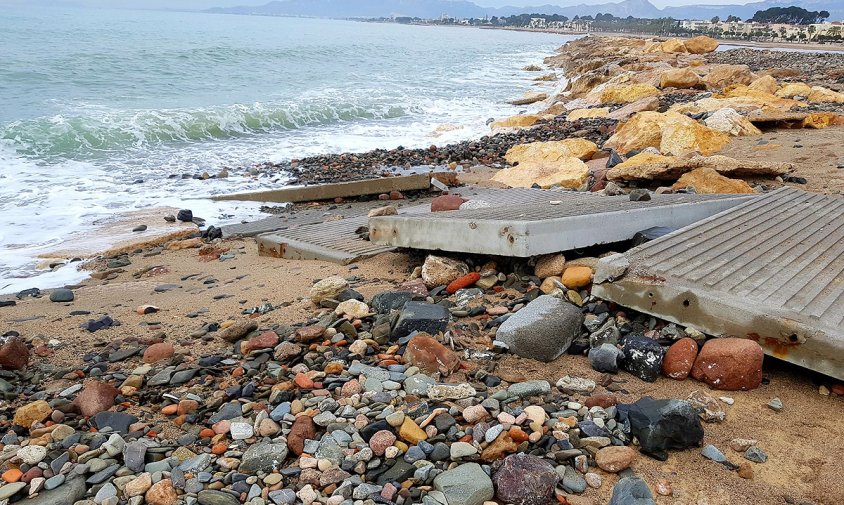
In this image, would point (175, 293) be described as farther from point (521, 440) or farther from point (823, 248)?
point (823, 248)

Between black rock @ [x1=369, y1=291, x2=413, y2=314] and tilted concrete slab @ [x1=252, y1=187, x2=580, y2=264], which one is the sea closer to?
tilted concrete slab @ [x1=252, y1=187, x2=580, y2=264]

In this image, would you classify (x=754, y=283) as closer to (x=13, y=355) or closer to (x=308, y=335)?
(x=308, y=335)

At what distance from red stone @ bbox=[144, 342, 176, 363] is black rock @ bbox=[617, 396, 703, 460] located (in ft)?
8.71

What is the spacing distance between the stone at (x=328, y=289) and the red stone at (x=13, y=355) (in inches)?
68.0

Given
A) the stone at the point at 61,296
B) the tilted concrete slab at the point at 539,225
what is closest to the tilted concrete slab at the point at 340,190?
the tilted concrete slab at the point at 539,225

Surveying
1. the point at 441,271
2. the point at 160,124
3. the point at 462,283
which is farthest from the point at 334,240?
the point at 160,124

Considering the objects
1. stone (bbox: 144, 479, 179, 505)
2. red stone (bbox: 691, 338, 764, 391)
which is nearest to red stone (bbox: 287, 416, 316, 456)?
stone (bbox: 144, 479, 179, 505)

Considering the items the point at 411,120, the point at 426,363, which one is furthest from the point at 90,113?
the point at 426,363

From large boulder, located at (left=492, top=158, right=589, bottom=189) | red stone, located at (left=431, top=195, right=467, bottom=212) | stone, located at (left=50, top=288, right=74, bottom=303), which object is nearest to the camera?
stone, located at (left=50, top=288, right=74, bottom=303)

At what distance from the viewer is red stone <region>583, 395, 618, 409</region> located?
257 cm

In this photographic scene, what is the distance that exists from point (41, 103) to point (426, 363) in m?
19.4

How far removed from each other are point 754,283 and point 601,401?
1.09 meters

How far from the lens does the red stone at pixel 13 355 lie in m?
3.44

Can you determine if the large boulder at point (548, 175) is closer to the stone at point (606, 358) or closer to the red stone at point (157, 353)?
the stone at point (606, 358)
